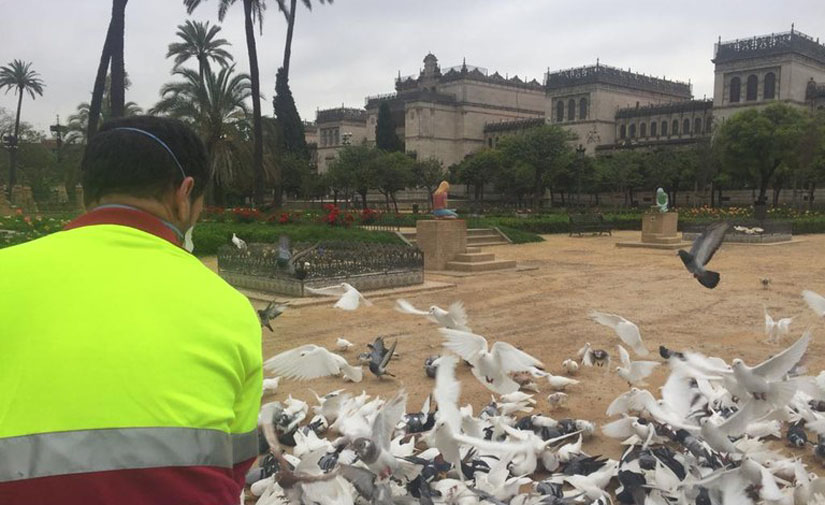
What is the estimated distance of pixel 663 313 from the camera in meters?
9.19

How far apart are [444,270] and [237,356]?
13610 mm

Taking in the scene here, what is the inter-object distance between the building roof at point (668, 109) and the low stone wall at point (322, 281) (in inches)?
2339

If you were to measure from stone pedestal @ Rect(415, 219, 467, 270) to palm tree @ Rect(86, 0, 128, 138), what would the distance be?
10.4 m

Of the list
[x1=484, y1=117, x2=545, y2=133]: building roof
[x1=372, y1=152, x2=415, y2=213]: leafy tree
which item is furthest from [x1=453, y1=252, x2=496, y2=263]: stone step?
[x1=484, y1=117, x2=545, y2=133]: building roof

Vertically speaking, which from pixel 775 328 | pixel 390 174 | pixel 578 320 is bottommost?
pixel 578 320

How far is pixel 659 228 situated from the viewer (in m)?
22.3

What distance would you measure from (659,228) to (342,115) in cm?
6919

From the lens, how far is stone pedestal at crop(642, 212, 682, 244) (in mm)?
22188

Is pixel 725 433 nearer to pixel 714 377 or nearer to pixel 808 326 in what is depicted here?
pixel 714 377

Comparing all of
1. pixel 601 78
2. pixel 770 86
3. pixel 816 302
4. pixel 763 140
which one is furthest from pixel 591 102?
pixel 816 302

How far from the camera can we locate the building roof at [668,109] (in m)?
62.8

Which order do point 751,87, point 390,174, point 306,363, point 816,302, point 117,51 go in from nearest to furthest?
point 306,363 < point 816,302 < point 117,51 < point 390,174 < point 751,87

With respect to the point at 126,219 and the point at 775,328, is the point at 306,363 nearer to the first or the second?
the point at 126,219

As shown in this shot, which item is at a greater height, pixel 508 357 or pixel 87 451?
pixel 87 451
